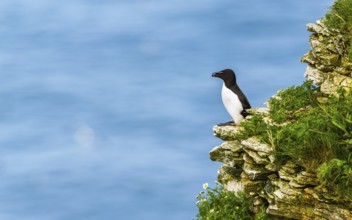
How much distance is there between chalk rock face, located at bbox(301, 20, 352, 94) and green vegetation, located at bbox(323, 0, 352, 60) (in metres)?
0.10

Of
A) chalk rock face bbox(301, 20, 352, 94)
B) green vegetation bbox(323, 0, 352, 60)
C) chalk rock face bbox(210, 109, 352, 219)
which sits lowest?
chalk rock face bbox(210, 109, 352, 219)

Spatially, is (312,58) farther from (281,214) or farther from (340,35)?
(281,214)

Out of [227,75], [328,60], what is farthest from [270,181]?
[227,75]

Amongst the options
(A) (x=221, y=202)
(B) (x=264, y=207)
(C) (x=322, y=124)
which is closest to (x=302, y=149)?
(C) (x=322, y=124)

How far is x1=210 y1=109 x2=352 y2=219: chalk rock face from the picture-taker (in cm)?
1961

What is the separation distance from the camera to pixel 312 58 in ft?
75.7

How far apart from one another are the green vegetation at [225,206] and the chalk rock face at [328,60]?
3.12m

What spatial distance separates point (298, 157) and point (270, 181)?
3.79 ft

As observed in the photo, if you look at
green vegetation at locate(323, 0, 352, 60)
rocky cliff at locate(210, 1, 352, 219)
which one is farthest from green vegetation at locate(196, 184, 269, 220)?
green vegetation at locate(323, 0, 352, 60)

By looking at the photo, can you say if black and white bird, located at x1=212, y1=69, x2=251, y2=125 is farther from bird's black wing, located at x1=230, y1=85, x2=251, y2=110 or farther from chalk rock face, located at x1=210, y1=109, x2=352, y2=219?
chalk rock face, located at x1=210, y1=109, x2=352, y2=219

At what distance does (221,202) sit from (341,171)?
435 centimetres

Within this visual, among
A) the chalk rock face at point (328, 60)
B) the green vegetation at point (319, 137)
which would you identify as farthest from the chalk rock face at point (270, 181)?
the chalk rock face at point (328, 60)

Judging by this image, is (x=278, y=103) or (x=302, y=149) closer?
(x=302, y=149)

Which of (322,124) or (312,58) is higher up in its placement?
(312,58)
